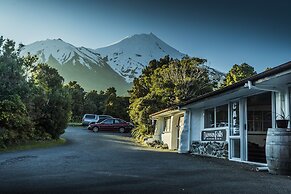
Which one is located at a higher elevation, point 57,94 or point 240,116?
point 57,94

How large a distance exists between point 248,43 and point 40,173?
9.97 m

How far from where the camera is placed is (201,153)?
15.2 metres

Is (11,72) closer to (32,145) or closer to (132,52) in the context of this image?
(32,145)

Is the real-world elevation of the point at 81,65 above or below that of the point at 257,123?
above

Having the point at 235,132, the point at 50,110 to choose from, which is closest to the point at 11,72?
the point at 50,110

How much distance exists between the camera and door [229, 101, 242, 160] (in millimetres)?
11695

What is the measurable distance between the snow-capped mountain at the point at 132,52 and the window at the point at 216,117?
40.0 metres

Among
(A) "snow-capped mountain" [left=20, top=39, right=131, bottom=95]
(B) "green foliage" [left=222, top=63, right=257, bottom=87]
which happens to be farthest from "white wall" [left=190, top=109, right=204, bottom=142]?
(A) "snow-capped mountain" [left=20, top=39, right=131, bottom=95]

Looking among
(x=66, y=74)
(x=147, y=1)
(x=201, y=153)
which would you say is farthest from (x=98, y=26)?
(x=66, y=74)

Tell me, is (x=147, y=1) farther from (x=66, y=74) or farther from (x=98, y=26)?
(x=66, y=74)

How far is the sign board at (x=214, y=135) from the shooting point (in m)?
13.1

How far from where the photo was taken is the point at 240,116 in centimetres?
1151

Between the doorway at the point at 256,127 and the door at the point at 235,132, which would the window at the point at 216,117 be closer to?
the door at the point at 235,132

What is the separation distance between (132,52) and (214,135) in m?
58.0
